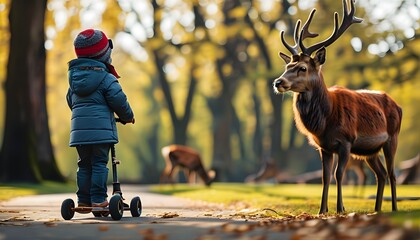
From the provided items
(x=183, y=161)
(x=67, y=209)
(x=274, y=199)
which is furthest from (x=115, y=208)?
(x=183, y=161)

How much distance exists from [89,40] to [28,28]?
51.0ft

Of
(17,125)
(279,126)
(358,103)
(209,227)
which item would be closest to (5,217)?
(209,227)

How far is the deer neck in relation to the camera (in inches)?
477

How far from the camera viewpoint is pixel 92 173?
11.0m

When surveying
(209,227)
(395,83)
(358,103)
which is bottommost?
(209,227)

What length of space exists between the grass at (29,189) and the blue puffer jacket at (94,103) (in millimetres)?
6995

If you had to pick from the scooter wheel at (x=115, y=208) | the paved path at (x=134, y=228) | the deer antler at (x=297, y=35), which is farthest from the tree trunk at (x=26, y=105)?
the scooter wheel at (x=115, y=208)

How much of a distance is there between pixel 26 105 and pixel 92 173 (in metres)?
15.4

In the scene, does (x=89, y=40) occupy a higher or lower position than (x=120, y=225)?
higher

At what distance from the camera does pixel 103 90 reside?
1090 cm

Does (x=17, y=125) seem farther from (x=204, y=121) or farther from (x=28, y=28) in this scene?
(x=204, y=121)

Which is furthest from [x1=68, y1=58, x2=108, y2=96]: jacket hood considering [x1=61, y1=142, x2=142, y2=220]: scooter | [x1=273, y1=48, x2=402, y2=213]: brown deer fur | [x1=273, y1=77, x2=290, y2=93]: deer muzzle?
[x1=273, y1=48, x2=402, y2=213]: brown deer fur

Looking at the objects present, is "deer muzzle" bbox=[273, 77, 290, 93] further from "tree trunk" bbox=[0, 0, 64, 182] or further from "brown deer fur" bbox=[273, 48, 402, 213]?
"tree trunk" bbox=[0, 0, 64, 182]

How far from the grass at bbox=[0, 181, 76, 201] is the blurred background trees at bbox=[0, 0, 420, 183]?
1605mm
